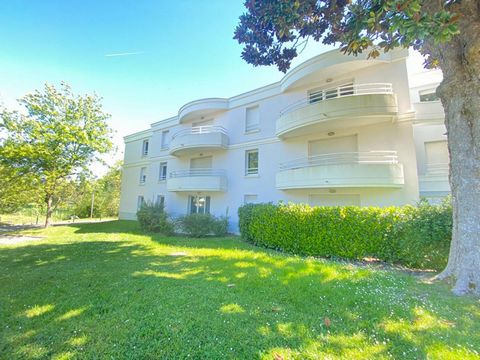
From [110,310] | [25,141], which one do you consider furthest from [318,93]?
[25,141]

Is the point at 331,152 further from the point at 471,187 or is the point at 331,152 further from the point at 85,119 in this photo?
the point at 85,119

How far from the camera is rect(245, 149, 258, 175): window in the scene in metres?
15.3

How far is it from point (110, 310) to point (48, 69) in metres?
11.9

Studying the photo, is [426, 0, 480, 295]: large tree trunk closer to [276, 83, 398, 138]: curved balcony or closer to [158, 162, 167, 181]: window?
[276, 83, 398, 138]: curved balcony

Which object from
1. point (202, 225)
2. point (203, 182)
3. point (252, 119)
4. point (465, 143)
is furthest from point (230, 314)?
point (252, 119)

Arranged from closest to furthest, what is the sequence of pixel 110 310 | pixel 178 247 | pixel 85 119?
1. pixel 110 310
2. pixel 178 247
3. pixel 85 119

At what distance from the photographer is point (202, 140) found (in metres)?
16.2

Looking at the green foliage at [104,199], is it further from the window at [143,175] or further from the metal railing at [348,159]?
the metal railing at [348,159]

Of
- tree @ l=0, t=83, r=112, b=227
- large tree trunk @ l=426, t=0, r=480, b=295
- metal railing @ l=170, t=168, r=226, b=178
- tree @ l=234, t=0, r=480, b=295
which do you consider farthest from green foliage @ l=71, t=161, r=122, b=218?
large tree trunk @ l=426, t=0, r=480, b=295

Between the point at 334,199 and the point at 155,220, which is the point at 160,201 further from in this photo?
the point at 334,199

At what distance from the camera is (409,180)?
10.0 m

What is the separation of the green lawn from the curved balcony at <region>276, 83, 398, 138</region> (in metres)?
7.63

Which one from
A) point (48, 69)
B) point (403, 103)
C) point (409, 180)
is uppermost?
point (48, 69)

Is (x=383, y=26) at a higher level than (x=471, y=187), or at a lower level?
higher
